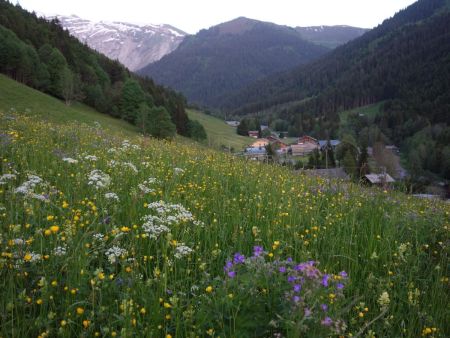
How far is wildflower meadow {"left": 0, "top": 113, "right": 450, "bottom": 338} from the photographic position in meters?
2.46

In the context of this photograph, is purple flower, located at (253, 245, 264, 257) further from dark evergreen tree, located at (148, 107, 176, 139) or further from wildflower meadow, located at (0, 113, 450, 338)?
dark evergreen tree, located at (148, 107, 176, 139)

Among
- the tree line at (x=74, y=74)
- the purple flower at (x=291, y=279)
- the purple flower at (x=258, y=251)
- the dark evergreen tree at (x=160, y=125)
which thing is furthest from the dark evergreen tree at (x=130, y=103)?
the purple flower at (x=291, y=279)

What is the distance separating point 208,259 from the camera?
11.6 ft

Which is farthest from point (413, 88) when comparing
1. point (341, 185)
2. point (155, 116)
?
point (341, 185)

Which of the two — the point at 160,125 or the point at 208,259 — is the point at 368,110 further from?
the point at 208,259

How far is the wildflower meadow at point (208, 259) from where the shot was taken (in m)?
2.46

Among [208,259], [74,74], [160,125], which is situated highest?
[74,74]

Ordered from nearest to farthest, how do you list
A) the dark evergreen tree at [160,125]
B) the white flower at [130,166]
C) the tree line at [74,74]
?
the white flower at [130,166], the tree line at [74,74], the dark evergreen tree at [160,125]

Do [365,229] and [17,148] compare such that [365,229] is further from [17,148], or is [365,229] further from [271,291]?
[17,148]

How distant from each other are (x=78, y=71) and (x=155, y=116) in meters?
26.2

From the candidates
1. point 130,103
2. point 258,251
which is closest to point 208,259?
point 258,251

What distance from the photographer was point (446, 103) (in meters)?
144

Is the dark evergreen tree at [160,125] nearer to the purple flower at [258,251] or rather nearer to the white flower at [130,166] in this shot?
the white flower at [130,166]

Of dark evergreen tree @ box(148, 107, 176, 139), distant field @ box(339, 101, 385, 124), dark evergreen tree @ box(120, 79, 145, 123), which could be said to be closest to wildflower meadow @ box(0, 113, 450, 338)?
dark evergreen tree @ box(148, 107, 176, 139)
